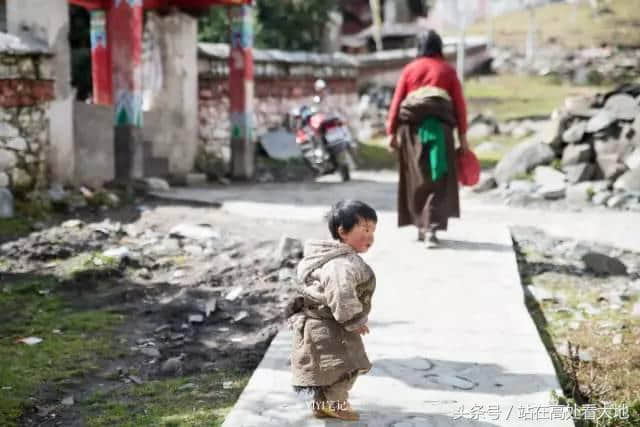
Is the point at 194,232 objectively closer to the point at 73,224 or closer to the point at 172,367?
the point at 73,224

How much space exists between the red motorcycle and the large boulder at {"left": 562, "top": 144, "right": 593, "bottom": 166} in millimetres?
3189

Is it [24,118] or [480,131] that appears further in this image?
[480,131]

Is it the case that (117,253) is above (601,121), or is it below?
below

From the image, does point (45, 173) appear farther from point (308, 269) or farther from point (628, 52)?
point (628, 52)

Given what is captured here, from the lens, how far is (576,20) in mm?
A: 43344

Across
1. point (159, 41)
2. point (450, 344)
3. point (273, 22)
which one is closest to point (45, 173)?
point (159, 41)

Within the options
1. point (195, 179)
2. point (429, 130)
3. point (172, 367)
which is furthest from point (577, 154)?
point (172, 367)

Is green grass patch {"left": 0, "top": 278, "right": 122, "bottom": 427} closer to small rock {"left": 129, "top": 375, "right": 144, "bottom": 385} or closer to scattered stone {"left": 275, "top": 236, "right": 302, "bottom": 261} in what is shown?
small rock {"left": 129, "top": 375, "right": 144, "bottom": 385}

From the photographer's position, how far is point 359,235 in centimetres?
334

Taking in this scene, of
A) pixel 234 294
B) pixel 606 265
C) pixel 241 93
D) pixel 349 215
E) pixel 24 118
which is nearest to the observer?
pixel 349 215

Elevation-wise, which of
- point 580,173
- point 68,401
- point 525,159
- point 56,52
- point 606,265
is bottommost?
point 68,401

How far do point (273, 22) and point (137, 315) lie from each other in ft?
44.3

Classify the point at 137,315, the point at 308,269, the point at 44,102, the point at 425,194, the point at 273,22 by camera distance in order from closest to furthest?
the point at 308,269 < the point at 137,315 < the point at 425,194 < the point at 44,102 < the point at 273,22

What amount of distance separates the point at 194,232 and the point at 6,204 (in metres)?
1.92
